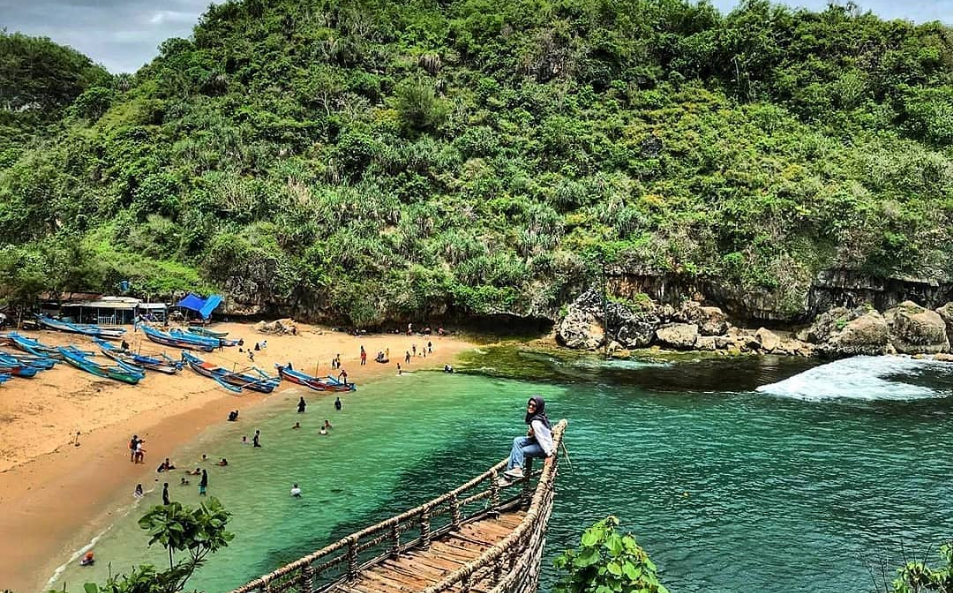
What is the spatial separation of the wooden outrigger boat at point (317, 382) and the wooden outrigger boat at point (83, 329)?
497 inches

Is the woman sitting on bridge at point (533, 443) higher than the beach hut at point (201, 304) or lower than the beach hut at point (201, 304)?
lower

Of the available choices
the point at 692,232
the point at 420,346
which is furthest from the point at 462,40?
the point at 420,346

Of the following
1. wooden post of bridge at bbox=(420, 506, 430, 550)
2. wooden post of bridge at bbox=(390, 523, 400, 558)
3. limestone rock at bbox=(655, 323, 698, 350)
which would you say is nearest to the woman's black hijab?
wooden post of bridge at bbox=(420, 506, 430, 550)

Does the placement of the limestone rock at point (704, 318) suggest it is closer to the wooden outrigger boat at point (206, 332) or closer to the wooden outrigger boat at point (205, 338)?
the wooden outrigger boat at point (205, 338)

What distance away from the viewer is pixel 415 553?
13164 mm

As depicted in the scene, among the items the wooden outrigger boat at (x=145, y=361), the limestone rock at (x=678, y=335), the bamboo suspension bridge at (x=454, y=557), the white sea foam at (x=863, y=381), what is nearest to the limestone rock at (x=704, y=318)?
the limestone rock at (x=678, y=335)

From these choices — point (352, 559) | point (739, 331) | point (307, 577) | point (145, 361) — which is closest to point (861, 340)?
point (739, 331)

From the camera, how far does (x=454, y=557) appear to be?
12.9 metres

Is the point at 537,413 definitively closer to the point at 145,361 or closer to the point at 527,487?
the point at 527,487

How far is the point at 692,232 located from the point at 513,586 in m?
52.2

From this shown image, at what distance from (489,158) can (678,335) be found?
3067cm

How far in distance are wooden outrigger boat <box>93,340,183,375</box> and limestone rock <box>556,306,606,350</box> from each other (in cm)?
2976

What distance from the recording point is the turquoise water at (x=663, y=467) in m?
19.3

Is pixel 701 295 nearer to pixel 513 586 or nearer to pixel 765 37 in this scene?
pixel 765 37
